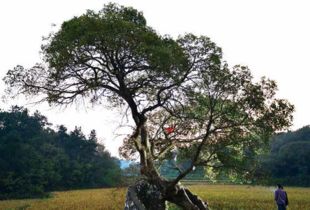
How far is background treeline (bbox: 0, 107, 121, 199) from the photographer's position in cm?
5216

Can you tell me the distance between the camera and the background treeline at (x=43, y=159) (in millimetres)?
52156

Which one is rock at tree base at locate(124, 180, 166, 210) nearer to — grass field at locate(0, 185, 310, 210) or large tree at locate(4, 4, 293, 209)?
large tree at locate(4, 4, 293, 209)

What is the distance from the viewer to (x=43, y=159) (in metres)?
55.9

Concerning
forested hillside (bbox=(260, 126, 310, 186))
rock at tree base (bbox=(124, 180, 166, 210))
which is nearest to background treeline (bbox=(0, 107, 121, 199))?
forested hillside (bbox=(260, 126, 310, 186))

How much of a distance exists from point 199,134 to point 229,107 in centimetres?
269

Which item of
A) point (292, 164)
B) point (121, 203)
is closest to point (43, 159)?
point (121, 203)

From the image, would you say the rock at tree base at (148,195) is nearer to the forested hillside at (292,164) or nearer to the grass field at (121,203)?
the grass field at (121,203)

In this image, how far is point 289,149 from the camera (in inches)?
2672

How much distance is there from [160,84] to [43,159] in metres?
43.8

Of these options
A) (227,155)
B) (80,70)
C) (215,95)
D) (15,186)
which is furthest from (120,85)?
(15,186)

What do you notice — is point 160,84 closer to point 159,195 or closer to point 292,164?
point 159,195

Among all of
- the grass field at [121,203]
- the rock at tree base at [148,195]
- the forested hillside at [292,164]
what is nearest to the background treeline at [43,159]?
the grass field at [121,203]

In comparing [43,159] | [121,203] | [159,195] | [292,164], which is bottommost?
[159,195]

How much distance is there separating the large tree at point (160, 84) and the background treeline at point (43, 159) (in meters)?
29.9
